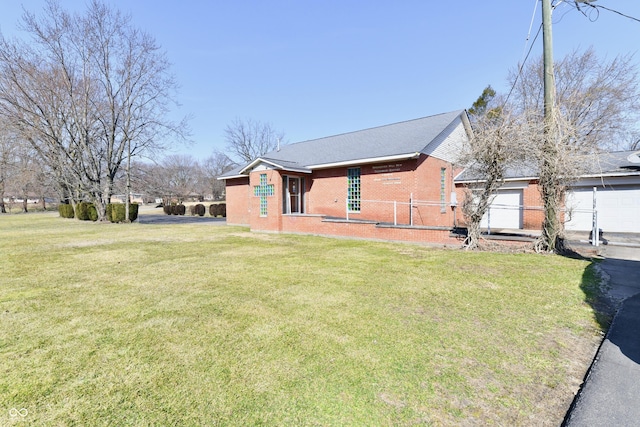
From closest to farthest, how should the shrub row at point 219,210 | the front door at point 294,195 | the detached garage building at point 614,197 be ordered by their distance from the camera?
the detached garage building at point 614,197 → the front door at point 294,195 → the shrub row at point 219,210

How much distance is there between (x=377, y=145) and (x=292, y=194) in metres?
5.28

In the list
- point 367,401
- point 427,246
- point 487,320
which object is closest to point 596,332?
point 487,320

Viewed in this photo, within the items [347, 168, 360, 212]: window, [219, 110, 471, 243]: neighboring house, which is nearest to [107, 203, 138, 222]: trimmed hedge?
[219, 110, 471, 243]: neighboring house

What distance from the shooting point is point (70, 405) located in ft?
7.33

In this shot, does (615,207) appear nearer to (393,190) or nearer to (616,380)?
(393,190)

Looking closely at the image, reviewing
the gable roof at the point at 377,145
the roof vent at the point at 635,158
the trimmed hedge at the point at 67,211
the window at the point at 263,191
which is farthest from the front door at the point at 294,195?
the trimmed hedge at the point at 67,211

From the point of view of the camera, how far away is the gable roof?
1309 centimetres

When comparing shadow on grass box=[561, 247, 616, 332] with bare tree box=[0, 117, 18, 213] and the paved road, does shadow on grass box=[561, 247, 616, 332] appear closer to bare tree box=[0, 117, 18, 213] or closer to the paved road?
the paved road

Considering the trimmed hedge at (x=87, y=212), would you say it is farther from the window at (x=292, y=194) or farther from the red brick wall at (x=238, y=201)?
the window at (x=292, y=194)

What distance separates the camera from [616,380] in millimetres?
2568

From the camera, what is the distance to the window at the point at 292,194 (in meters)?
15.5

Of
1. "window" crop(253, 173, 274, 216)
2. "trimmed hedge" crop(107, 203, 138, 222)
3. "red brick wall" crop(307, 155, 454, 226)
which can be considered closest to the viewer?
"red brick wall" crop(307, 155, 454, 226)

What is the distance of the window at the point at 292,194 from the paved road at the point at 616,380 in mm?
12890

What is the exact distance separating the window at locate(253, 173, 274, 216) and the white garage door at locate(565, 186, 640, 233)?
13390mm
